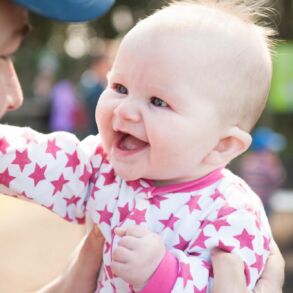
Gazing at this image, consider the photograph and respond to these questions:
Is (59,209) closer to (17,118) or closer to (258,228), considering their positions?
(258,228)

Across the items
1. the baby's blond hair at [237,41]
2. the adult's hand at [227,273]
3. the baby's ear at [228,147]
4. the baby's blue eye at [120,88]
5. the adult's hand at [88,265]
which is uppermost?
the baby's blond hair at [237,41]

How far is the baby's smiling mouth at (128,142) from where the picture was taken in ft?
6.69

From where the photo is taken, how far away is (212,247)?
1.99 meters

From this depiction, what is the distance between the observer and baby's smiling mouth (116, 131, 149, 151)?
2039mm

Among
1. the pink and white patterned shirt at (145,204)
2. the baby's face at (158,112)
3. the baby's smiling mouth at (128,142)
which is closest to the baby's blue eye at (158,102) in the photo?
the baby's face at (158,112)

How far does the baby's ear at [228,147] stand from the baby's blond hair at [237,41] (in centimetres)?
3

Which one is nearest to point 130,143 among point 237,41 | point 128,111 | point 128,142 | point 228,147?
point 128,142

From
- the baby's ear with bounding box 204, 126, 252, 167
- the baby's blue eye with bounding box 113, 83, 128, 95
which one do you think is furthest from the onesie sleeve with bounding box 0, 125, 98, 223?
the baby's ear with bounding box 204, 126, 252, 167

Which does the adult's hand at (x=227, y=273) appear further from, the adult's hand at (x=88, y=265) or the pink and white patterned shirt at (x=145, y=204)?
the adult's hand at (x=88, y=265)

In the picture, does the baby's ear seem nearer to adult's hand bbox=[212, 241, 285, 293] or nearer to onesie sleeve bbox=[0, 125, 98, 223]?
adult's hand bbox=[212, 241, 285, 293]

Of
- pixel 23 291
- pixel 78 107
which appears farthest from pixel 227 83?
pixel 78 107

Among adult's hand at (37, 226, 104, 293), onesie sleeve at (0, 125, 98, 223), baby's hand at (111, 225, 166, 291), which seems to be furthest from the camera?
adult's hand at (37, 226, 104, 293)

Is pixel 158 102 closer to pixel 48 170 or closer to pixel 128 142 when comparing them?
pixel 128 142

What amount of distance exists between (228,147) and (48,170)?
0.52m
